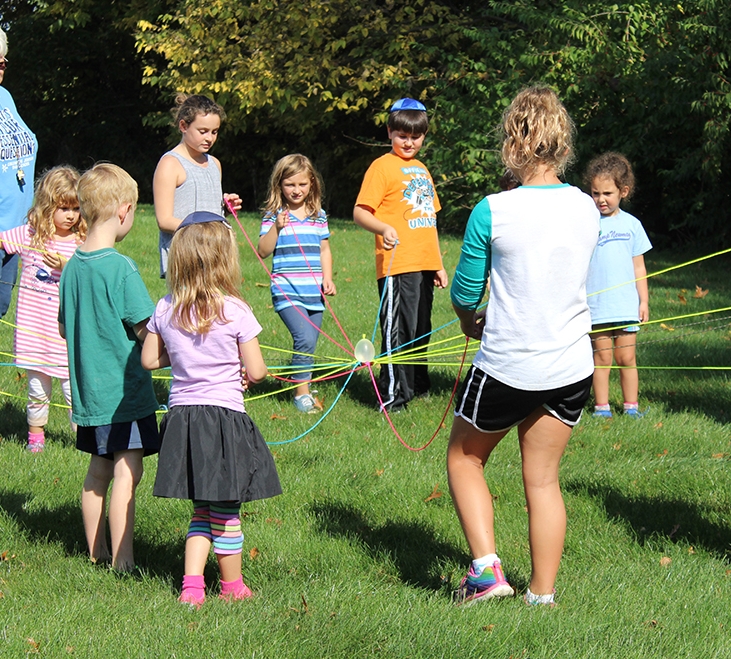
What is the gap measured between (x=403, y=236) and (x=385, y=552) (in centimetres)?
282

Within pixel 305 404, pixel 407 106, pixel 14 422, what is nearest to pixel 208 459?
pixel 305 404

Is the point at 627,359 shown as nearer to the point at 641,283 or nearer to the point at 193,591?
the point at 641,283

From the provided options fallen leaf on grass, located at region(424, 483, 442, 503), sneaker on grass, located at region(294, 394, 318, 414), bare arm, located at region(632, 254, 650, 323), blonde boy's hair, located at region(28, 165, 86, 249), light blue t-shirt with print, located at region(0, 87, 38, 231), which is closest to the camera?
fallen leaf on grass, located at region(424, 483, 442, 503)

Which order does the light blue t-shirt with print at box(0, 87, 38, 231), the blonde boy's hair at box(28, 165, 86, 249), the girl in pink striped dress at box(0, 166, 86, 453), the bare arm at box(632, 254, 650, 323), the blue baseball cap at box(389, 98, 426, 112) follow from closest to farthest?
the blonde boy's hair at box(28, 165, 86, 249) < the girl in pink striped dress at box(0, 166, 86, 453) < the light blue t-shirt with print at box(0, 87, 38, 231) < the blue baseball cap at box(389, 98, 426, 112) < the bare arm at box(632, 254, 650, 323)

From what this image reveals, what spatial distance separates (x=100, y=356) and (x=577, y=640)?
2.15 m

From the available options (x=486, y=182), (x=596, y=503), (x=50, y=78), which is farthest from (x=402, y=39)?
(x=596, y=503)

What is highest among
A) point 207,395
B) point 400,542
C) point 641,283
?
point 641,283

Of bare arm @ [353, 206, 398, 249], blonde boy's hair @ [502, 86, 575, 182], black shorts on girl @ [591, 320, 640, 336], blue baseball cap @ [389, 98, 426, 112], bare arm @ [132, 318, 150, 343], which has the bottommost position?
black shorts on girl @ [591, 320, 640, 336]

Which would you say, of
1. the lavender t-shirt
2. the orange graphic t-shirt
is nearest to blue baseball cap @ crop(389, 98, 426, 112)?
the orange graphic t-shirt

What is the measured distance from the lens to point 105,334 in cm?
387

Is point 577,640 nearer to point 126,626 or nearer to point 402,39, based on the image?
point 126,626

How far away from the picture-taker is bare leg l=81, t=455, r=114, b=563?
405 cm

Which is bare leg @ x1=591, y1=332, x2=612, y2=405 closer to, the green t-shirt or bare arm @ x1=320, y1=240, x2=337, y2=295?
bare arm @ x1=320, y1=240, x2=337, y2=295

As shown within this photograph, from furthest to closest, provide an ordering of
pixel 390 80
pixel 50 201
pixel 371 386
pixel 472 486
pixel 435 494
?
pixel 390 80
pixel 371 386
pixel 50 201
pixel 435 494
pixel 472 486
